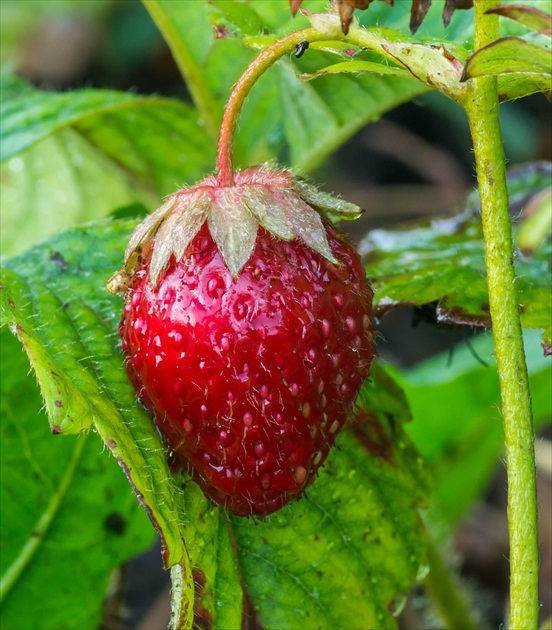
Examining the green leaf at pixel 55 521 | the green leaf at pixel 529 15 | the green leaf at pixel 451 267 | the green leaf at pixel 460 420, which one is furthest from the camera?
the green leaf at pixel 460 420

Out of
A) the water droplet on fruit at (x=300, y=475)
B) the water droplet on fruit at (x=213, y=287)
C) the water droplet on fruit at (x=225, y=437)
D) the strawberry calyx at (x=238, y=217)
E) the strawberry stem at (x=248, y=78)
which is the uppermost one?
the strawberry stem at (x=248, y=78)

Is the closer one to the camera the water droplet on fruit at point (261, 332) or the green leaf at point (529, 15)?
the green leaf at point (529, 15)

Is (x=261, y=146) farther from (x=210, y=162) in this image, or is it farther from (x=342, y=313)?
(x=342, y=313)

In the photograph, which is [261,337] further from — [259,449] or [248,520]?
[248,520]

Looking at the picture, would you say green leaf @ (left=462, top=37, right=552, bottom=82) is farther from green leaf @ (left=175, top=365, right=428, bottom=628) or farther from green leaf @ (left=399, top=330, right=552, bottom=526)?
green leaf @ (left=399, top=330, right=552, bottom=526)

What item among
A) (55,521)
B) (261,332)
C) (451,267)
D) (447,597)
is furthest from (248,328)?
(447,597)

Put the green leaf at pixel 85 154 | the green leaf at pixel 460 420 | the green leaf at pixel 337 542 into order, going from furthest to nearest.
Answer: the green leaf at pixel 460 420, the green leaf at pixel 85 154, the green leaf at pixel 337 542

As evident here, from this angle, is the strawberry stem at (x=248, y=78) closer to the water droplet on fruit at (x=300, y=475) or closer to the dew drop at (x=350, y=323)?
the dew drop at (x=350, y=323)

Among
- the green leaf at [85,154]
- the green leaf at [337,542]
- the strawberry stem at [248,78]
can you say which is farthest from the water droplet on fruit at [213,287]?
the green leaf at [85,154]
